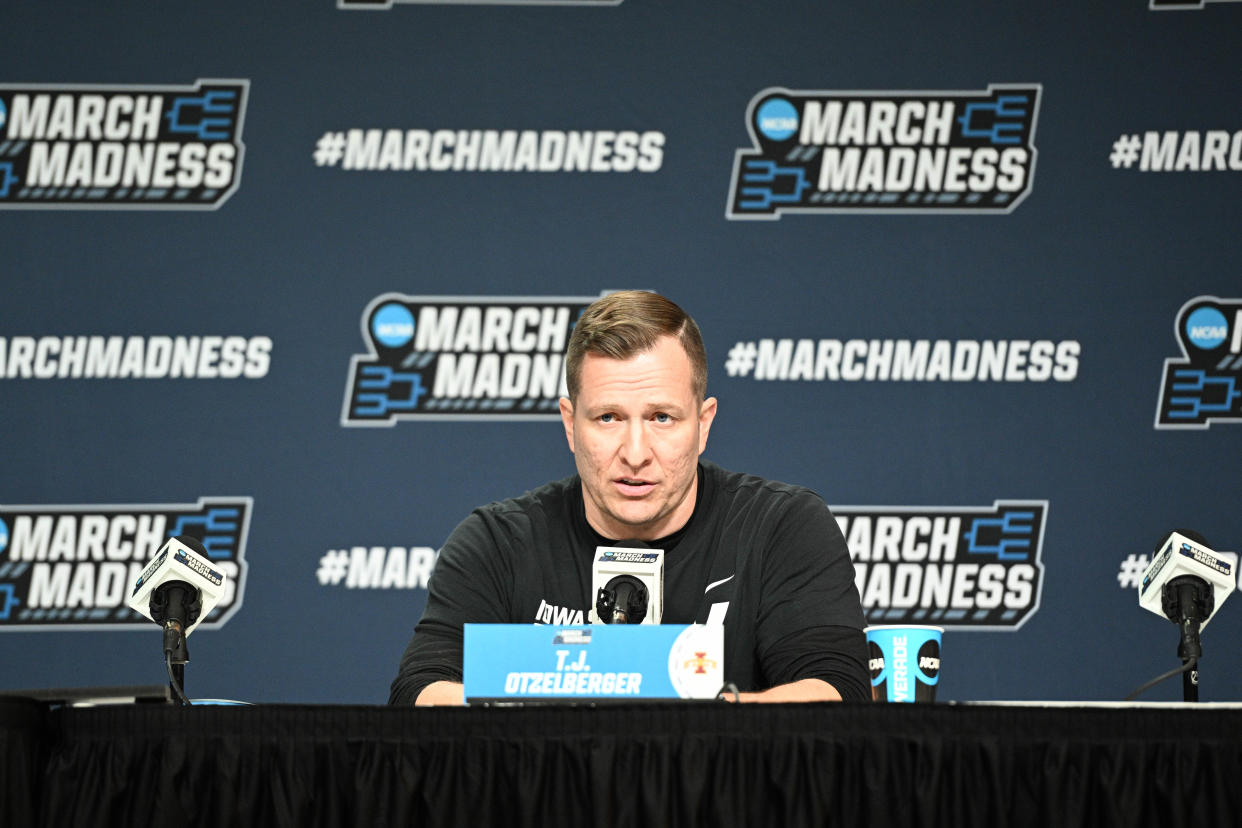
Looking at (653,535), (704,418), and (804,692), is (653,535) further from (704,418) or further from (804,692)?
(804,692)

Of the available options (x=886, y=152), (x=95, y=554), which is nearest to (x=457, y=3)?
(x=886, y=152)

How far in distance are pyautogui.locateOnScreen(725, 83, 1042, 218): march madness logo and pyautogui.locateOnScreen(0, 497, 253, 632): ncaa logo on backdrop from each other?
1.78m

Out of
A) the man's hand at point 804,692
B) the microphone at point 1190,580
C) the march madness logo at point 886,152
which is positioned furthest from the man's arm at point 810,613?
the march madness logo at point 886,152

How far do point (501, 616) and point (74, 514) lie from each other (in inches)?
77.1

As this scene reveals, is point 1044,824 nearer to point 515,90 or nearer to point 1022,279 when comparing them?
point 1022,279

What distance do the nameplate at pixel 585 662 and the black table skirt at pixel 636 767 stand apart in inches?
2.1

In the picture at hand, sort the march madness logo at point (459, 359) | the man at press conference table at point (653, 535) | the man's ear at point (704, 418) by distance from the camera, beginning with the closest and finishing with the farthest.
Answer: the man at press conference table at point (653, 535) → the man's ear at point (704, 418) → the march madness logo at point (459, 359)

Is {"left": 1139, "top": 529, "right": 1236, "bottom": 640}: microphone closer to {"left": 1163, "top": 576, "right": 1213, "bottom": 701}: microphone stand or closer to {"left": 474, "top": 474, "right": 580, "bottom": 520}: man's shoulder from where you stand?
{"left": 1163, "top": 576, "right": 1213, "bottom": 701}: microphone stand

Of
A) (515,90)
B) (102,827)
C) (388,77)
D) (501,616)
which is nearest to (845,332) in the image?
(515,90)

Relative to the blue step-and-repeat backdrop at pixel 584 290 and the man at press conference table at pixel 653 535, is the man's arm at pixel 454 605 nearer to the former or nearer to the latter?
the man at press conference table at pixel 653 535

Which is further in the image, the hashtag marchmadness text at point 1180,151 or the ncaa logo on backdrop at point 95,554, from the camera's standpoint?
the hashtag marchmadness text at point 1180,151

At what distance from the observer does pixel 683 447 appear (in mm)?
2514

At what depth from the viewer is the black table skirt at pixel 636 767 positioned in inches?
64.9

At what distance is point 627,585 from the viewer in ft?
6.66
